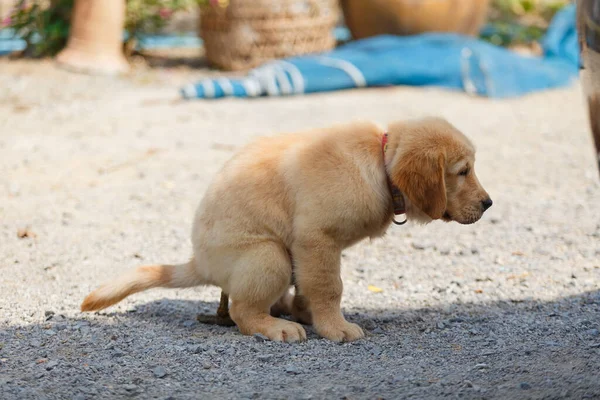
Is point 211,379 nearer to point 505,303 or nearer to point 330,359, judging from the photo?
point 330,359

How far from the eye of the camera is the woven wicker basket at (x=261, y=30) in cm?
968

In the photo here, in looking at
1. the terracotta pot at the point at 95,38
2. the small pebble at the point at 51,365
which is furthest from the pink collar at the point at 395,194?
the terracotta pot at the point at 95,38

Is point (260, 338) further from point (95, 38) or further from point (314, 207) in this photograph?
point (95, 38)

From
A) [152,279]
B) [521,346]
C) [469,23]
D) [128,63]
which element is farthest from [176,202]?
[469,23]

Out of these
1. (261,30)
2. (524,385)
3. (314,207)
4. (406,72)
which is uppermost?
(314,207)

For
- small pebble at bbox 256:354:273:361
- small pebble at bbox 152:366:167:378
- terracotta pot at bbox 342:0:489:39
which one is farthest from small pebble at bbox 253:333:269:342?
terracotta pot at bbox 342:0:489:39

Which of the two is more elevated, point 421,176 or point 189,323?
point 421,176

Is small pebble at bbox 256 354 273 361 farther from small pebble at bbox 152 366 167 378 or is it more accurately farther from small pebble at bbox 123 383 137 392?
small pebble at bbox 123 383 137 392

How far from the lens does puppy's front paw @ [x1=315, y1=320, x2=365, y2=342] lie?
342cm

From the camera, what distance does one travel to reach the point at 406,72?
343 inches

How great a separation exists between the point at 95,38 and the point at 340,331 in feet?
22.8

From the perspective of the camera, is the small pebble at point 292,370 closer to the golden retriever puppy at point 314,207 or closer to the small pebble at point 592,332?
the golden retriever puppy at point 314,207

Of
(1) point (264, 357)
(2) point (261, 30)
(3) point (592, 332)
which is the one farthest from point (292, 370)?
(2) point (261, 30)

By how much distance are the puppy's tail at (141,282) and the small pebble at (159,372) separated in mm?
553
